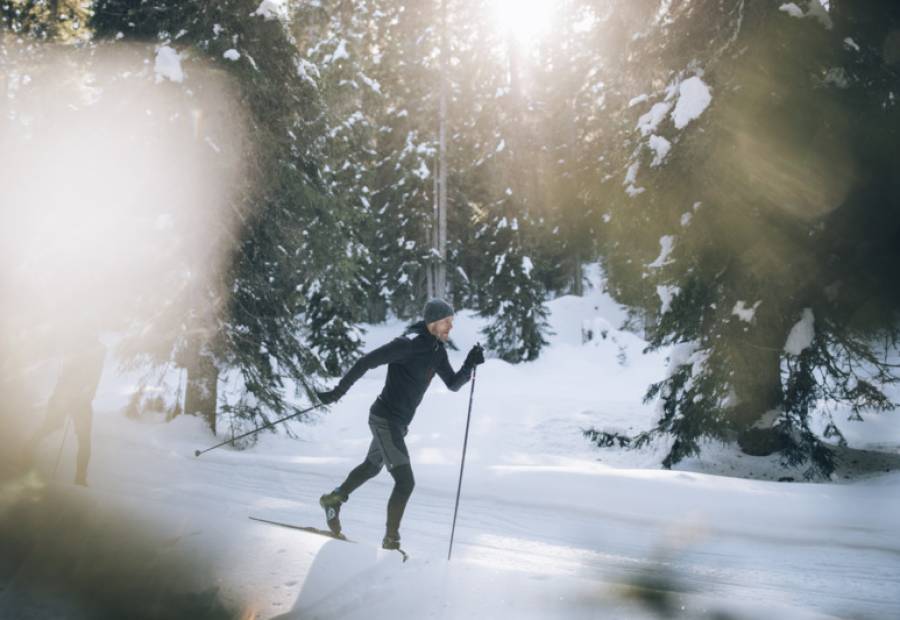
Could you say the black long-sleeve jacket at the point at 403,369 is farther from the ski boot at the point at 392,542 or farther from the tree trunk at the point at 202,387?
the tree trunk at the point at 202,387

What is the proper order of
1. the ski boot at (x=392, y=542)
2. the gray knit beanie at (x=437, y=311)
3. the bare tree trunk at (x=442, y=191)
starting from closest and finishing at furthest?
1. the ski boot at (x=392, y=542)
2. the gray knit beanie at (x=437, y=311)
3. the bare tree trunk at (x=442, y=191)

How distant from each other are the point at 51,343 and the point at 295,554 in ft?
37.1

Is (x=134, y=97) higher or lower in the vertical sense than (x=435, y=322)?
higher

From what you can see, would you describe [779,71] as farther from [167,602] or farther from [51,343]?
[51,343]

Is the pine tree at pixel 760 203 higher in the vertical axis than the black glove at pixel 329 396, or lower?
higher

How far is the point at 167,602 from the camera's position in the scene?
450cm

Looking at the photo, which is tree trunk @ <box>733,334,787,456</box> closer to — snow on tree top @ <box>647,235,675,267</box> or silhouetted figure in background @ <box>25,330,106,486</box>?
snow on tree top @ <box>647,235,675,267</box>

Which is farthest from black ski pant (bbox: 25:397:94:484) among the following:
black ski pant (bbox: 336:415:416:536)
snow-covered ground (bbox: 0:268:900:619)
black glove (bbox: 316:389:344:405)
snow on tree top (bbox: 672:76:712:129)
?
snow on tree top (bbox: 672:76:712:129)

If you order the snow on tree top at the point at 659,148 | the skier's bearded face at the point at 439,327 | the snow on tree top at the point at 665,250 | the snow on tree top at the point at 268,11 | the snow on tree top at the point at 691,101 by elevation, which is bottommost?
the skier's bearded face at the point at 439,327

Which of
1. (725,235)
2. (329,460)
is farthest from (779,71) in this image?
(329,460)

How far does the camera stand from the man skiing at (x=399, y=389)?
18.9ft

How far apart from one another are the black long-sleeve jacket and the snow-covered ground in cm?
122

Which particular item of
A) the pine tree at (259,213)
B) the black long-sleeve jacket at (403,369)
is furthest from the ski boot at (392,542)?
the pine tree at (259,213)

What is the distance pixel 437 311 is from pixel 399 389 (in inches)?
31.4
